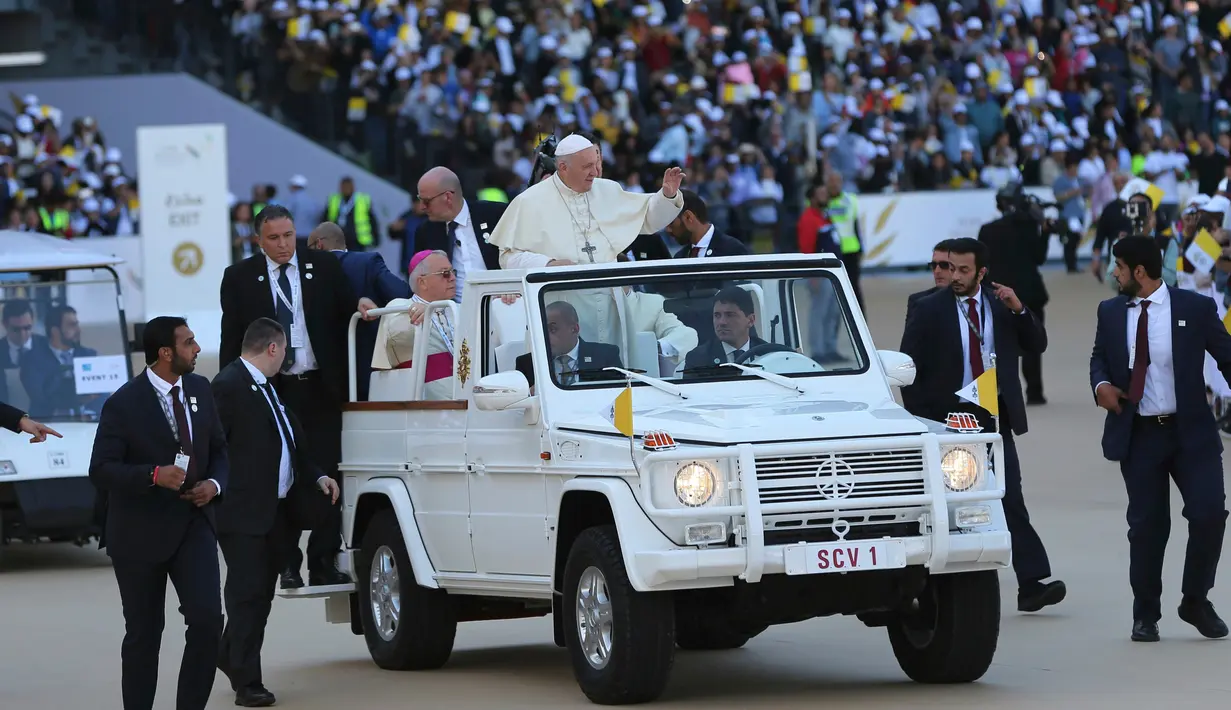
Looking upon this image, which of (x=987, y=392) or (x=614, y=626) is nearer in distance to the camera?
(x=614, y=626)

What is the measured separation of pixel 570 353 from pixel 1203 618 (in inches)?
137

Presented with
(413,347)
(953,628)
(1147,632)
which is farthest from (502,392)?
(1147,632)

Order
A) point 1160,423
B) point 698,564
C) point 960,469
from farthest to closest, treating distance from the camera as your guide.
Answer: point 1160,423
point 960,469
point 698,564

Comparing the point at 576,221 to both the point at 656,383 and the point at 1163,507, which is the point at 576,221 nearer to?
the point at 656,383

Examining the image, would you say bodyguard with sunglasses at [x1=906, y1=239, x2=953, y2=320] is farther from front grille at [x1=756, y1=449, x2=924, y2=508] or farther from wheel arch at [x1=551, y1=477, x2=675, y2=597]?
wheel arch at [x1=551, y1=477, x2=675, y2=597]

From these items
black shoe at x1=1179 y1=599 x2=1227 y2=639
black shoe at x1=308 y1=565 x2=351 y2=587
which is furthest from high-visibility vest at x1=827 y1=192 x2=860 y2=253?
black shoe at x1=1179 y1=599 x2=1227 y2=639

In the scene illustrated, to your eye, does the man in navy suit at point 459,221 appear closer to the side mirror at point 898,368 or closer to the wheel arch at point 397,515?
the wheel arch at point 397,515

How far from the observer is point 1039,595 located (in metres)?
12.5

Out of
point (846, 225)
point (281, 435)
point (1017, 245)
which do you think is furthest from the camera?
point (846, 225)

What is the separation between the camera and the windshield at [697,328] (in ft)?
35.2

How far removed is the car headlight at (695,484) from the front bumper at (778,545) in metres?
0.07

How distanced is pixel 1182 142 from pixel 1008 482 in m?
29.0

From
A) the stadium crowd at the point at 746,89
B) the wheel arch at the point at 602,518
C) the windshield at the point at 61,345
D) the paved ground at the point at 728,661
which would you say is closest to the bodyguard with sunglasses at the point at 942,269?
the paved ground at the point at 728,661

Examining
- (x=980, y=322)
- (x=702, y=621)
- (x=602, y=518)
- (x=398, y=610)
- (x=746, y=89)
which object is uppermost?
(x=746, y=89)
